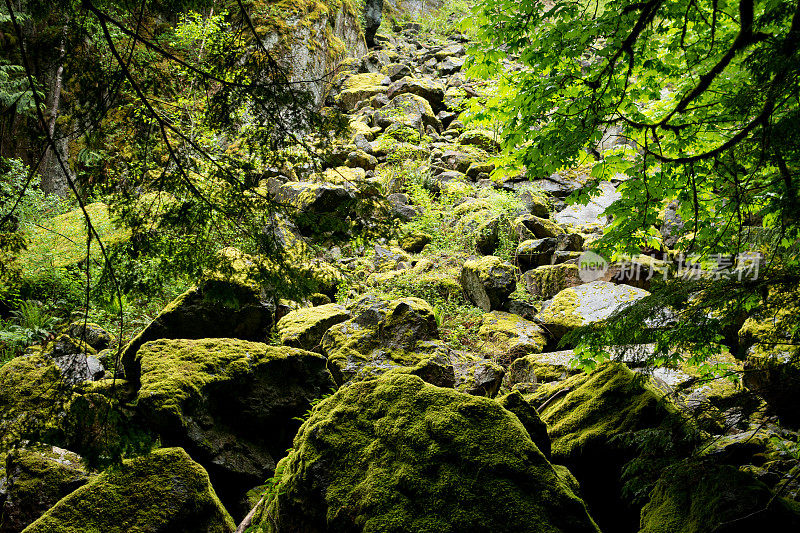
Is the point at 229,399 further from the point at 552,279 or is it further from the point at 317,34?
the point at 317,34

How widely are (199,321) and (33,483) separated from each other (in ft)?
7.65

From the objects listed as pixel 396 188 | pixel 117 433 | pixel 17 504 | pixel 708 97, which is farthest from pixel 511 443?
pixel 396 188

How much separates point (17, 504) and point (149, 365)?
137 cm

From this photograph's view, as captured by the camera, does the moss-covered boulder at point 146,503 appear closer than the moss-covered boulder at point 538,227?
Yes

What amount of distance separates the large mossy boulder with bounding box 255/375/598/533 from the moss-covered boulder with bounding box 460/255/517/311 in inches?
187

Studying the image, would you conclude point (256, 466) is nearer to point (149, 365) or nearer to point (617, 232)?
point (149, 365)

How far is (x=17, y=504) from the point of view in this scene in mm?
3104

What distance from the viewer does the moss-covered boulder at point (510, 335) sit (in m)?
6.20

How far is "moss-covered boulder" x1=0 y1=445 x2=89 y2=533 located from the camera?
3068mm

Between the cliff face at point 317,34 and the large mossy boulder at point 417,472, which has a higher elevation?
the cliff face at point 317,34

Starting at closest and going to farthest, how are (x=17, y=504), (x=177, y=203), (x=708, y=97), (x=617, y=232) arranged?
(x=177, y=203) < (x=17, y=504) < (x=708, y=97) < (x=617, y=232)

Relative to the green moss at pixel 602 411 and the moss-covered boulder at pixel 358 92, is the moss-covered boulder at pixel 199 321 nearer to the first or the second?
the green moss at pixel 602 411

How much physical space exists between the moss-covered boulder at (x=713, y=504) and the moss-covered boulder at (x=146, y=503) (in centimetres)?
314

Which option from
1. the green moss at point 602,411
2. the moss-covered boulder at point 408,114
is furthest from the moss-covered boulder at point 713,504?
the moss-covered boulder at point 408,114
